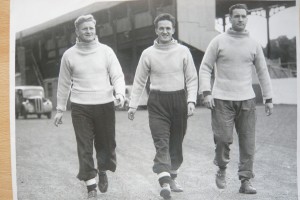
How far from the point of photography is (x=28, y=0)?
3.67 meters

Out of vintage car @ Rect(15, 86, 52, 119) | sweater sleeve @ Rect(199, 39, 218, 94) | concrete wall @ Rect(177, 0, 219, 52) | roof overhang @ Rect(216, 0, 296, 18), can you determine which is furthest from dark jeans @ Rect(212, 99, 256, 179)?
vintage car @ Rect(15, 86, 52, 119)

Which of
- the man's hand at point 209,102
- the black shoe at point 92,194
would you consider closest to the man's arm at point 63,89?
the black shoe at point 92,194

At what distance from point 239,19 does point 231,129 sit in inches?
23.0

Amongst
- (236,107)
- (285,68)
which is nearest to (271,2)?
(285,68)

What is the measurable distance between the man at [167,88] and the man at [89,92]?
14cm

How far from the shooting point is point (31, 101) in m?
4.02

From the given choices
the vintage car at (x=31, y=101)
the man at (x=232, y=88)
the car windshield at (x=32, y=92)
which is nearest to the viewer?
the man at (x=232, y=88)

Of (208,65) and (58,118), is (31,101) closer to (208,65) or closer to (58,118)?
(58,118)

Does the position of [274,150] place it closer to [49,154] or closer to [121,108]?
[121,108]

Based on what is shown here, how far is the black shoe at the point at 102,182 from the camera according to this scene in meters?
3.63

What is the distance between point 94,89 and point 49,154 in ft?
1.62

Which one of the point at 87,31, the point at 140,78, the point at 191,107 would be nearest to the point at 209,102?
the point at 191,107

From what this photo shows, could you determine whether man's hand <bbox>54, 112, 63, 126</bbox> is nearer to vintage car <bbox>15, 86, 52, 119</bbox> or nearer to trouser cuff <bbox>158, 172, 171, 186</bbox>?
vintage car <bbox>15, 86, 52, 119</bbox>

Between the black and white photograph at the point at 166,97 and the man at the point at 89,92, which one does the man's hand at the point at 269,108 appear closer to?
the black and white photograph at the point at 166,97
